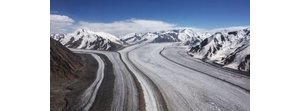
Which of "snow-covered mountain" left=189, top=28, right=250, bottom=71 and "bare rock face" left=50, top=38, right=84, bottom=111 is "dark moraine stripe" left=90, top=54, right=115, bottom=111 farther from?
"snow-covered mountain" left=189, top=28, right=250, bottom=71

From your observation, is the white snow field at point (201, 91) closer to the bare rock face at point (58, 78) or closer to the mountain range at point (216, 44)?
the mountain range at point (216, 44)

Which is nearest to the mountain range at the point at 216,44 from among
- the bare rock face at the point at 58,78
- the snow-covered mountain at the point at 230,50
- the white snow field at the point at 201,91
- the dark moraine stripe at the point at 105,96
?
the snow-covered mountain at the point at 230,50

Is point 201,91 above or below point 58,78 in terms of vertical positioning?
below

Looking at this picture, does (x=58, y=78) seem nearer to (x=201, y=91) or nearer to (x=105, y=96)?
(x=105, y=96)

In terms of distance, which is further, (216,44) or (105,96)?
(216,44)

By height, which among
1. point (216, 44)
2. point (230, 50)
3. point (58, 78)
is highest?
point (216, 44)

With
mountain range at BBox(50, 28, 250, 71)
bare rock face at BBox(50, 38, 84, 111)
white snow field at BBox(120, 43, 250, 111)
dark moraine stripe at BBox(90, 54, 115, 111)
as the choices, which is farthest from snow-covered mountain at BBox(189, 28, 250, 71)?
bare rock face at BBox(50, 38, 84, 111)

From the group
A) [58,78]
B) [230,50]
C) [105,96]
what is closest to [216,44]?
[230,50]
